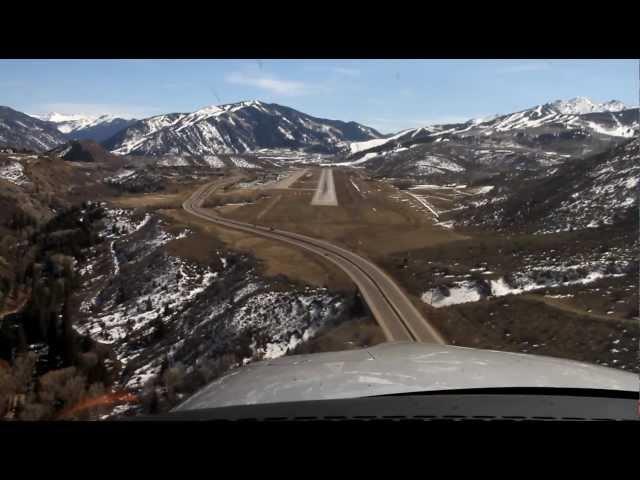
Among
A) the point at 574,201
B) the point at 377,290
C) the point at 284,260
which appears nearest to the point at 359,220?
the point at 284,260

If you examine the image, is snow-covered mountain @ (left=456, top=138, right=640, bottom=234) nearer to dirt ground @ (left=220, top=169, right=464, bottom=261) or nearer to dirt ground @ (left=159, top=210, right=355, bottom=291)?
dirt ground @ (left=220, top=169, right=464, bottom=261)

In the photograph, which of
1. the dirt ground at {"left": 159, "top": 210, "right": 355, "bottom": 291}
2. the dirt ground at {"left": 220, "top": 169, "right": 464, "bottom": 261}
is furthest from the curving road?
the dirt ground at {"left": 220, "top": 169, "right": 464, "bottom": 261}

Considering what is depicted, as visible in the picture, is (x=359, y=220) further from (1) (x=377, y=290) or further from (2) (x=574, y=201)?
(1) (x=377, y=290)

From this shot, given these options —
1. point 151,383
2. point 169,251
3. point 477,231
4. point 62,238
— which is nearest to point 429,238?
point 477,231

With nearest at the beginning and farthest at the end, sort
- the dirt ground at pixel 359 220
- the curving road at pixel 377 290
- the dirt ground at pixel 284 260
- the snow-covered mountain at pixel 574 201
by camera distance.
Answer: the curving road at pixel 377 290, the dirt ground at pixel 284 260, the dirt ground at pixel 359 220, the snow-covered mountain at pixel 574 201

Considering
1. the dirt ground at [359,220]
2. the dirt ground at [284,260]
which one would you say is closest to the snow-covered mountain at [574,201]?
the dirt ground at [359,220]

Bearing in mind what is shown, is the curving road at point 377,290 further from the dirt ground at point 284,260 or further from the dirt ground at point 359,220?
the dirt ground at point 359,220

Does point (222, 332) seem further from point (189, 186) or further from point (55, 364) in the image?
point (189, 186)

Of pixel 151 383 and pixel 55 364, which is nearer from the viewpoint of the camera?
pixel 151 383

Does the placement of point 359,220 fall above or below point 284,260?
above
